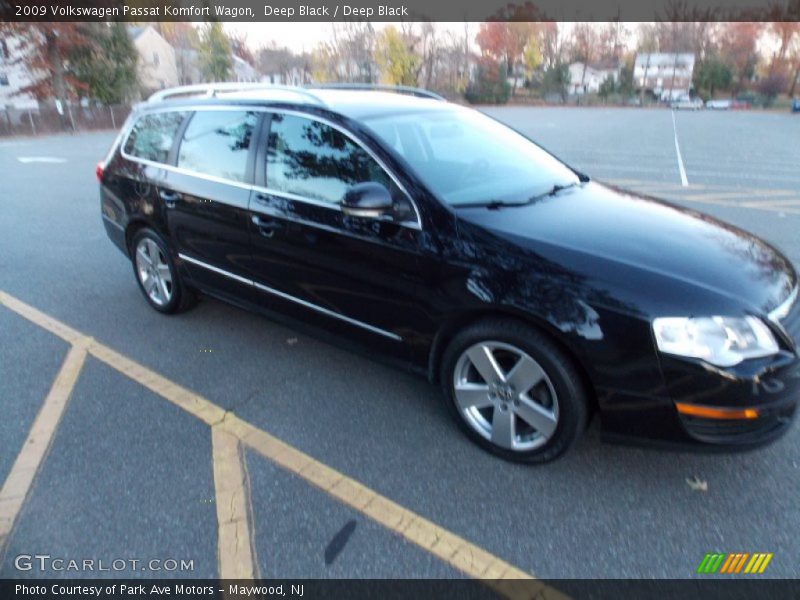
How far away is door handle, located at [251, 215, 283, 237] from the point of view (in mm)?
3238

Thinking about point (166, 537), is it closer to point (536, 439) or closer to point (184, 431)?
point (184, 431)

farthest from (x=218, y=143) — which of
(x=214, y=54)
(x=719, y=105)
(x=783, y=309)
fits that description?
(x=719, y=105)

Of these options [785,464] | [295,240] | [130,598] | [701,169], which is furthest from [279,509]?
[701,169]

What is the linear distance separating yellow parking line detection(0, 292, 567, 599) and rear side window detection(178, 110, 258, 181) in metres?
1.41

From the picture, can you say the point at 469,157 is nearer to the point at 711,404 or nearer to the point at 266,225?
the point at 266,225

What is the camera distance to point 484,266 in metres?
2.50

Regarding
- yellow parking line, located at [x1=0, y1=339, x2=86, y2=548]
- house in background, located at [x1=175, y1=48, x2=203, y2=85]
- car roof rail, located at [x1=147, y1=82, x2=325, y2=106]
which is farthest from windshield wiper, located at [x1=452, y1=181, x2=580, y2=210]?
house in background, located at [x1=175, y1=48, x2=203, y2=85]

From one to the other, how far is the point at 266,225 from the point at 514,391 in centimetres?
177

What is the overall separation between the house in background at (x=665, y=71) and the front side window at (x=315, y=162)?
8694 cm

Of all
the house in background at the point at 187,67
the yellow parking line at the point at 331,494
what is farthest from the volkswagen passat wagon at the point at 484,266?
the house in background at the point at 187,67

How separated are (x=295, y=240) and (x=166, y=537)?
5.42ft

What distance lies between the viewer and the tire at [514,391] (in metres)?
2.39

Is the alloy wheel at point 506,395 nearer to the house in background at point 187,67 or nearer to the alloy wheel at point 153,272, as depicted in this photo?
the alloy wheel at point 153,272

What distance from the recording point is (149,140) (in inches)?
169
